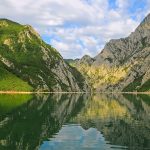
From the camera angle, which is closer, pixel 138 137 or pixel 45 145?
pixel 45 145

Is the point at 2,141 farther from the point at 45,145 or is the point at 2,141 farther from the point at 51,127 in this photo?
the point at 51,127

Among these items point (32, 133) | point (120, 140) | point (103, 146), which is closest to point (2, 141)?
point (32, 133)

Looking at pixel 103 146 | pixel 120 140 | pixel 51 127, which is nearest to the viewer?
pixel 103 146

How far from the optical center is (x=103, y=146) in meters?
54.0

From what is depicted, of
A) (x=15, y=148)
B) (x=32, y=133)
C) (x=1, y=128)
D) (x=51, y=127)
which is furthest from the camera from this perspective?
(x=51, y=127)

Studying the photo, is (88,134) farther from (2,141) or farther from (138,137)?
(2,141)

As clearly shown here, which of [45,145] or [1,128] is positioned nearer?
[45,145]

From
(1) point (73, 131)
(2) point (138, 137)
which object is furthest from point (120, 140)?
(1) point (73, 131)

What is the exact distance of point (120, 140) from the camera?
60.3 metres

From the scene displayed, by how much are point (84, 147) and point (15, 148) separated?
32.5ft

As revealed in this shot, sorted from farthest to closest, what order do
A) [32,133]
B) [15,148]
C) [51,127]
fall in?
[51,127]
[32,133]
[15,148]

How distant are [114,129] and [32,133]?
18.2m

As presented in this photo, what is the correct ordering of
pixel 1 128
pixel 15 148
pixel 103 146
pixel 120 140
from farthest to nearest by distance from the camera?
pixel 1 128, pixel 120 140, pixel 103 146, pixel 15 148

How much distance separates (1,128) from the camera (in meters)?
71.6
